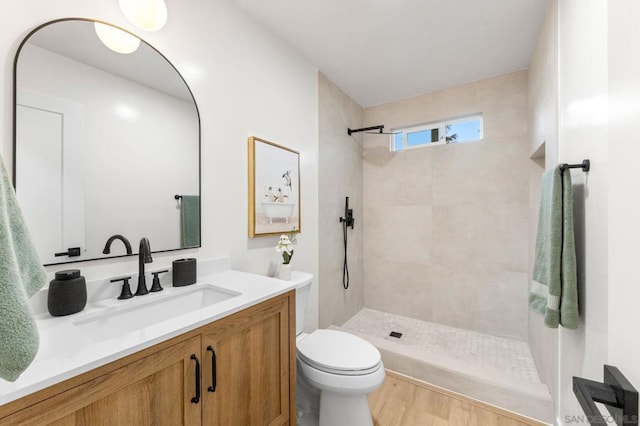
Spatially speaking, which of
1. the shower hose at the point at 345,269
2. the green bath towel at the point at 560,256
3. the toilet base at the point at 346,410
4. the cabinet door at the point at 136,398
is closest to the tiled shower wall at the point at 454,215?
the shower hose at the point at 345,269

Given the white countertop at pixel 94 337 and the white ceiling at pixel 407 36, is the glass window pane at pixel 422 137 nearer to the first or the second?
the white ceiling at pixel 407 36

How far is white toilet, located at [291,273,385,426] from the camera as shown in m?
1.36

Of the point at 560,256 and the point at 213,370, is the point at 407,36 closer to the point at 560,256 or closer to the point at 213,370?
the point at 560,256

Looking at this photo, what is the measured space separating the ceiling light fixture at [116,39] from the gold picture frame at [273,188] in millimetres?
718

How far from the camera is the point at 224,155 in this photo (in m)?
1.57

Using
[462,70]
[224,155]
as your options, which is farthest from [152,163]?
[462,70]

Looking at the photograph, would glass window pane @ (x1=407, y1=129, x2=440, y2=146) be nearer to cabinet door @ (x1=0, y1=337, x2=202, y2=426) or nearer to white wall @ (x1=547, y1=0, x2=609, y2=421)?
white wall @ (x1=547, y1=0, x2=609, y2=421)

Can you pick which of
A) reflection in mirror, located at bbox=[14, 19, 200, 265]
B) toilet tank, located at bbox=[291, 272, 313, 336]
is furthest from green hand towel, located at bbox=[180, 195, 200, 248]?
toilet tank, located at bbox=[291, 272, 313, 336]

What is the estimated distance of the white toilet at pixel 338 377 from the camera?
1.36m

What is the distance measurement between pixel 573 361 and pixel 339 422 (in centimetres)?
117

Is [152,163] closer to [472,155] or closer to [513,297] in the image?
[472,155]

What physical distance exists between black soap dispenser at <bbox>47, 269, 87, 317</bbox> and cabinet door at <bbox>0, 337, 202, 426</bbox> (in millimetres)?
415

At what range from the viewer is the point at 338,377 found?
136 cm

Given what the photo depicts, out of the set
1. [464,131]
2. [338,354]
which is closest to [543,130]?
[464,131]
